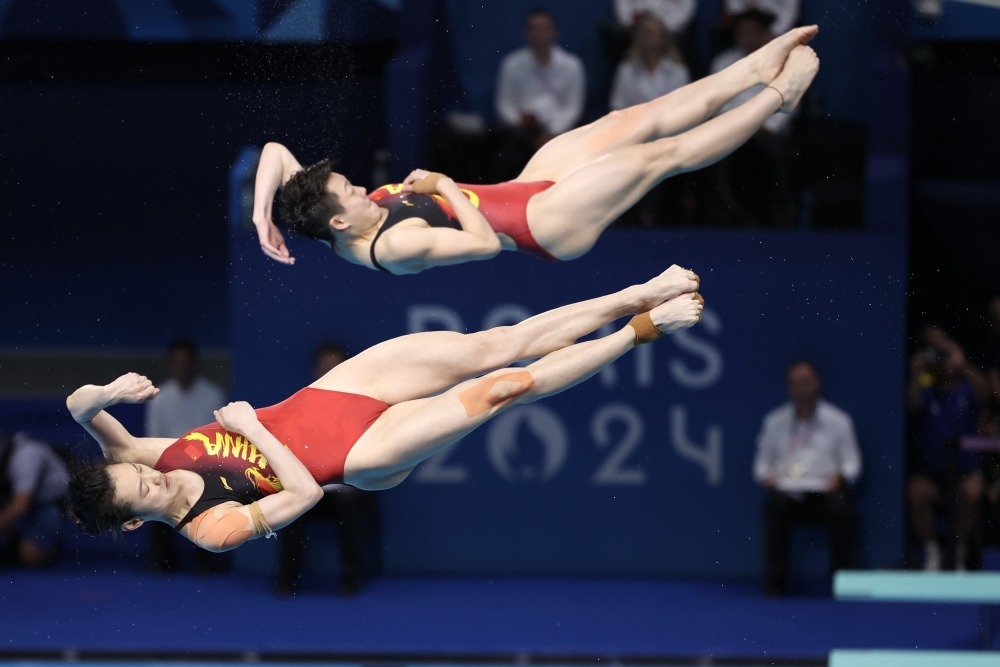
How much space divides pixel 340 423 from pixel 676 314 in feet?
3.87

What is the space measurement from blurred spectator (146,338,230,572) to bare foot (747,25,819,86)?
3.57m

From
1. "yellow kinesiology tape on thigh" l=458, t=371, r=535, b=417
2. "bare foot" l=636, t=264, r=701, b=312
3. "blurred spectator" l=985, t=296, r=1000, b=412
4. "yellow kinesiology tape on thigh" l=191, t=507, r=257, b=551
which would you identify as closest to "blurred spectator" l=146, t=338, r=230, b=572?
"yellow kinesiology tape on thigh" l=191, t=507, r=257, b=551

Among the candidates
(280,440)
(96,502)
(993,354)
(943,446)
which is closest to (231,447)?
(280,440)

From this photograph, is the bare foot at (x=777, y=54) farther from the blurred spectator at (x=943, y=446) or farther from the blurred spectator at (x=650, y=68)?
the blurred spectator at (x=943, y=446)

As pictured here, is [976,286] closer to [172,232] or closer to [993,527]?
[993,527]

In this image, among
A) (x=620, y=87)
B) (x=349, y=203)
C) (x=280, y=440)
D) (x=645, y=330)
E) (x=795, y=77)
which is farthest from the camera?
(x=620, y=87)

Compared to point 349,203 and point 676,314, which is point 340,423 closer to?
point 349,203

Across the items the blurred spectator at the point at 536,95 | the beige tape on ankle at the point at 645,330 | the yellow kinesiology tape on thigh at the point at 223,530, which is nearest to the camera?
the yellow kinesiology tape on thigh at the point at 223,530

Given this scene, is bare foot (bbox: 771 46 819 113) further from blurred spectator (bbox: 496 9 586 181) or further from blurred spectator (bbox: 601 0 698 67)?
blurred spectator (bbox: 601 0 698 67)

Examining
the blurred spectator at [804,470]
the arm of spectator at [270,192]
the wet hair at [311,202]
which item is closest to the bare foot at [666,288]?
the wet hair at [311,202]

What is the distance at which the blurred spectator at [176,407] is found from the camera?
26.8 ft

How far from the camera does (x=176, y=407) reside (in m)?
8.20

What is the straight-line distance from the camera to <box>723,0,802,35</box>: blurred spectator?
763 cm

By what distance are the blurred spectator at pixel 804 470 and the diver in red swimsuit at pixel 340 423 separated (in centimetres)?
281
